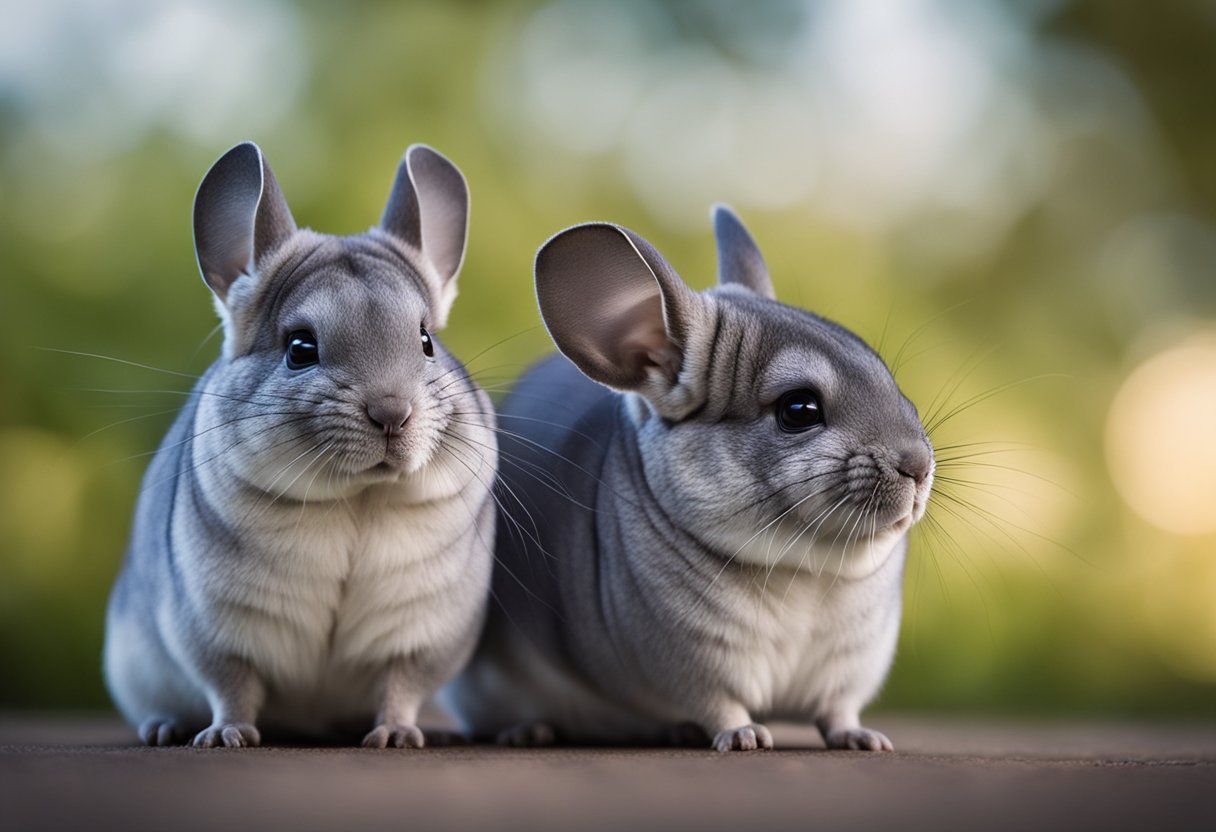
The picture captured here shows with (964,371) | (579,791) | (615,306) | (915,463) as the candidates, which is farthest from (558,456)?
(964,371)

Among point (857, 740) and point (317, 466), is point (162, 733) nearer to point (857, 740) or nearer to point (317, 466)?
point (317, 466)

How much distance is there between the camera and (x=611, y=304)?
10.5 ft

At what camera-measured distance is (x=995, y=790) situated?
7.40 feet

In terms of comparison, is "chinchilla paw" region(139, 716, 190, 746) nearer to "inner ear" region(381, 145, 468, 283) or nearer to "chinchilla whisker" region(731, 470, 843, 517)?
"inner ear" region(381, 145, 468, 283)

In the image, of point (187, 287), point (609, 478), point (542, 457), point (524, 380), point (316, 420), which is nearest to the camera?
point (316, 420)

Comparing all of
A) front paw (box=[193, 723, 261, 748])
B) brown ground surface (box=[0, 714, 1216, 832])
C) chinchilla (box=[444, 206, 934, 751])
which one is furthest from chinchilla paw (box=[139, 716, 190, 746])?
chinchilla (box=[444, 206, 934, 751])

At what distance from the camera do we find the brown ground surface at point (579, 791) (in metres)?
1.99

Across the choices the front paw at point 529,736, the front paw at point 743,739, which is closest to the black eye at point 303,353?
the front paw at point 529,736

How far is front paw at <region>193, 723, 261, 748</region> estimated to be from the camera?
2.94 m

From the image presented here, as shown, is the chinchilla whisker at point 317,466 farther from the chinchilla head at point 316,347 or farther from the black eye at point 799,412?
the black eye at point 799,412

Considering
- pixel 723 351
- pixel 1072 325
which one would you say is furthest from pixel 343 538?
pixel 1072 325

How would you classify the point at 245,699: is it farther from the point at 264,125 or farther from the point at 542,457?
the point at 264,125

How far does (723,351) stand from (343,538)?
0.97m

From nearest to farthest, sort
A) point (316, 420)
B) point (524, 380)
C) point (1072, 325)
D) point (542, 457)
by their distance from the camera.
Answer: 1. point (316, 420)
2. point (542, 457)
3. point (524, 380)
4. point (1072, 325)
